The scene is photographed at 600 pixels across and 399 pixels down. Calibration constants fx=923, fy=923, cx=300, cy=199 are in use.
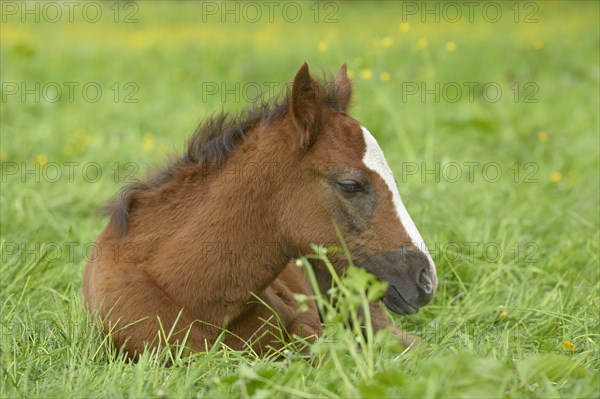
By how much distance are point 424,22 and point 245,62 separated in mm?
4981

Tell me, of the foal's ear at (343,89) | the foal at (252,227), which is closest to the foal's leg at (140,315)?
the foal at (252,227)

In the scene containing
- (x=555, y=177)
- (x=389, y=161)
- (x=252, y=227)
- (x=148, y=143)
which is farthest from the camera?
(x=148, y=143)

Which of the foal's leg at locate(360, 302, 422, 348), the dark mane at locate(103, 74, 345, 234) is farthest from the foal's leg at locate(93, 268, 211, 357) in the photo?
the foal's leg at locate(360, 302, 422, 348)

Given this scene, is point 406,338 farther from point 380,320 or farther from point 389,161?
point 389,161

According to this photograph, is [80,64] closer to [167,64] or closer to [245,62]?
[167,64]

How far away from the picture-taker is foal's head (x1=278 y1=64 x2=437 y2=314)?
3754mm

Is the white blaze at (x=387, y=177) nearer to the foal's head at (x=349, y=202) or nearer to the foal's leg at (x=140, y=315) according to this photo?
the foal's head at (x=349, y=202)

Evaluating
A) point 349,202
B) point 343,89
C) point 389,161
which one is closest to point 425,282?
point 349,202

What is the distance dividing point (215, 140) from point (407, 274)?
39.9 inches

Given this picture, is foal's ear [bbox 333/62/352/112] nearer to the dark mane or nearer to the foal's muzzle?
the dark mane

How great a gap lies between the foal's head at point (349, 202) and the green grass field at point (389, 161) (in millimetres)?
350

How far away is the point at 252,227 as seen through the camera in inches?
152

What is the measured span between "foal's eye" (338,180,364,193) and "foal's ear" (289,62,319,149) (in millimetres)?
220

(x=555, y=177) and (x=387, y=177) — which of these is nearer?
(x=387, y=177)
